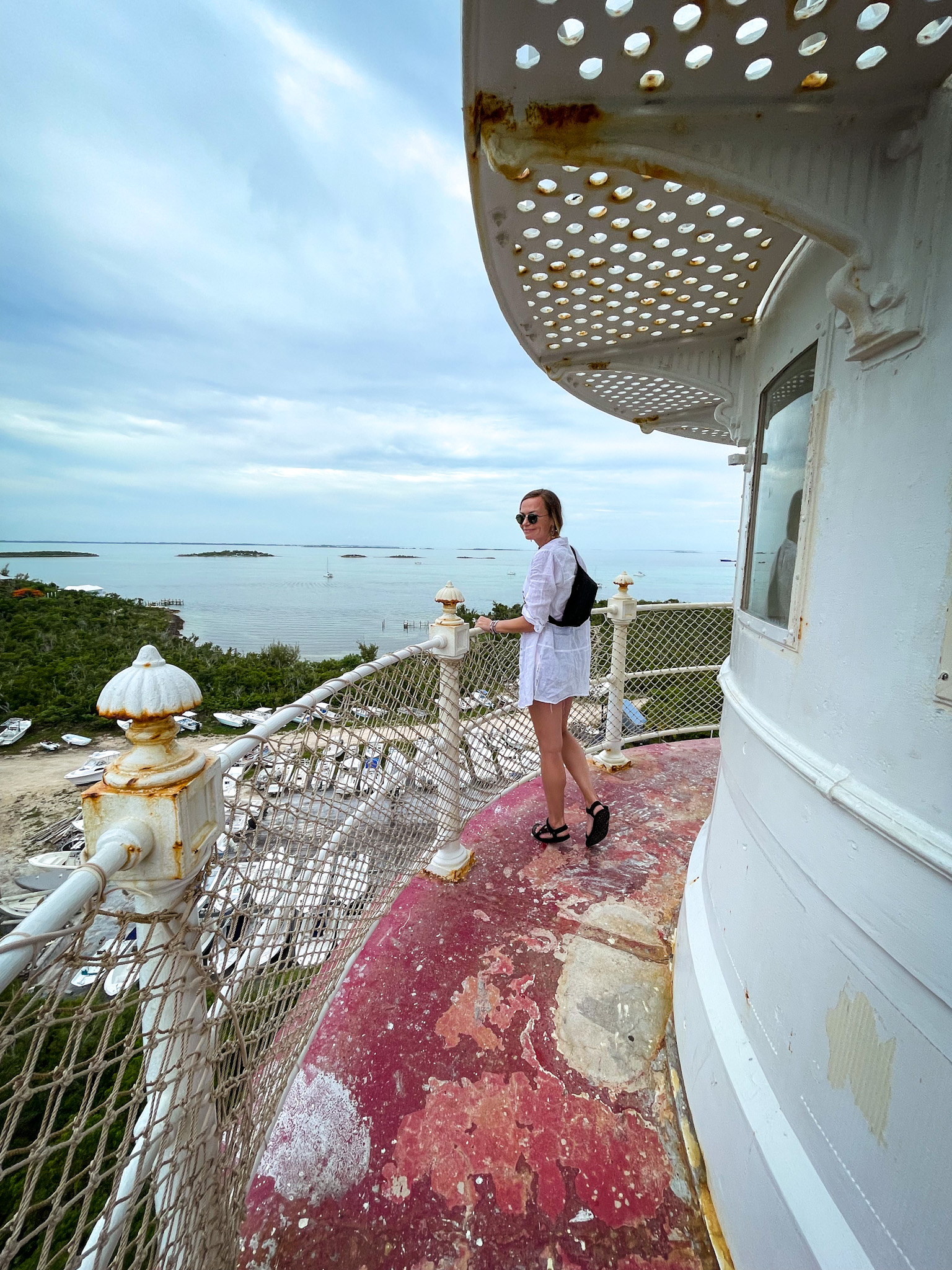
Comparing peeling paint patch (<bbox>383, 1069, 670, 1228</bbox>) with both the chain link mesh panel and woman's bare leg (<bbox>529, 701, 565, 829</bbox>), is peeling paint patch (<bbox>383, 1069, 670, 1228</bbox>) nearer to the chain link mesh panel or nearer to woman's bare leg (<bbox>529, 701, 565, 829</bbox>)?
the chain link mesh panel

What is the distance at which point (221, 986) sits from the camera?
1.11 meters

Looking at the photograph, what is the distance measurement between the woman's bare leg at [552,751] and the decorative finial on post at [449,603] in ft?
1.92

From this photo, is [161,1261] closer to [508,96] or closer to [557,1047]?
[557,1047]

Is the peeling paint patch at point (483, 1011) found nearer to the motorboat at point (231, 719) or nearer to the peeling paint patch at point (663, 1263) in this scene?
the peeling paint patch at point (663, 1263)

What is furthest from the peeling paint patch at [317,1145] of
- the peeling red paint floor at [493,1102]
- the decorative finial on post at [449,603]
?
the decorative finial on post at [449,603]

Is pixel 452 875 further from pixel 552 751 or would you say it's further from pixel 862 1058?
pixel 862 1058

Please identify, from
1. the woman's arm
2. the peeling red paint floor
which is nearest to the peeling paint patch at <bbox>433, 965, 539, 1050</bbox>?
the peeling red paint floor

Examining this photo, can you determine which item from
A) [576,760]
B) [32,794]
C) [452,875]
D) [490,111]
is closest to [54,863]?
[32,794]

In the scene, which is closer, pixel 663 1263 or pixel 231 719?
pixel 663 1263

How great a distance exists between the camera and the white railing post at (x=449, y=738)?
99.2 inches

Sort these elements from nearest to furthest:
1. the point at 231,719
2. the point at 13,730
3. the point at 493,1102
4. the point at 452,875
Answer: the point at 493,1102
the point at 452,875
the point at 231,719
the point at 13,730

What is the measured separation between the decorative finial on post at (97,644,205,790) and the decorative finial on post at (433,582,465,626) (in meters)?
1.61

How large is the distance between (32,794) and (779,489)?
26.4 feet

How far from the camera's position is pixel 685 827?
3209 mm
